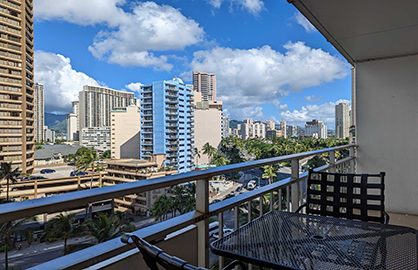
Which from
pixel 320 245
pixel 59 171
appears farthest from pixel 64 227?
pixel 59 171

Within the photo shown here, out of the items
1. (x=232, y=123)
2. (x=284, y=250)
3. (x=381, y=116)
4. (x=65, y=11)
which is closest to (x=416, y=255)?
(x=284, y=250)

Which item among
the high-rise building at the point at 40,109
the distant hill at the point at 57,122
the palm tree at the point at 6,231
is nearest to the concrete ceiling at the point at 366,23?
the palm tree at the point at 6,231

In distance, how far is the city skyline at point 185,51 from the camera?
6003 cm

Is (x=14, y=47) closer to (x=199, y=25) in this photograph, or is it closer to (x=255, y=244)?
(x=255, y=244)

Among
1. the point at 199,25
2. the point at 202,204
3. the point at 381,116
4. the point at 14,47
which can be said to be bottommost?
the point at 202,204

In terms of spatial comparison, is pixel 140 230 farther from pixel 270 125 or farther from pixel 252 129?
pixel 270 125

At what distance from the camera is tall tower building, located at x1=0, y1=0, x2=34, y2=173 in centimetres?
2450

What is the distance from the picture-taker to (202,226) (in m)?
1.26

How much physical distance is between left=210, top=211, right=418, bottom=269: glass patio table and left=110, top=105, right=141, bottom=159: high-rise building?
5095cm

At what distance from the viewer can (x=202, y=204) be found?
4.16 feet

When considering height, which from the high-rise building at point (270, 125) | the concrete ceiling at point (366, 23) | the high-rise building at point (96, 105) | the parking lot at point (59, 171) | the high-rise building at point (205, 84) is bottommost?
the parking lot at point (59, 171)

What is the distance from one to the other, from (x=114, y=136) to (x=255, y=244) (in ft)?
174

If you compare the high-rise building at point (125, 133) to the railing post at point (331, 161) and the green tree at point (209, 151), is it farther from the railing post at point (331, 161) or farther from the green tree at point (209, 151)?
the railing post at point (331, 161)

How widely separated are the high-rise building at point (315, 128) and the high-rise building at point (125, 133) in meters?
36.9
